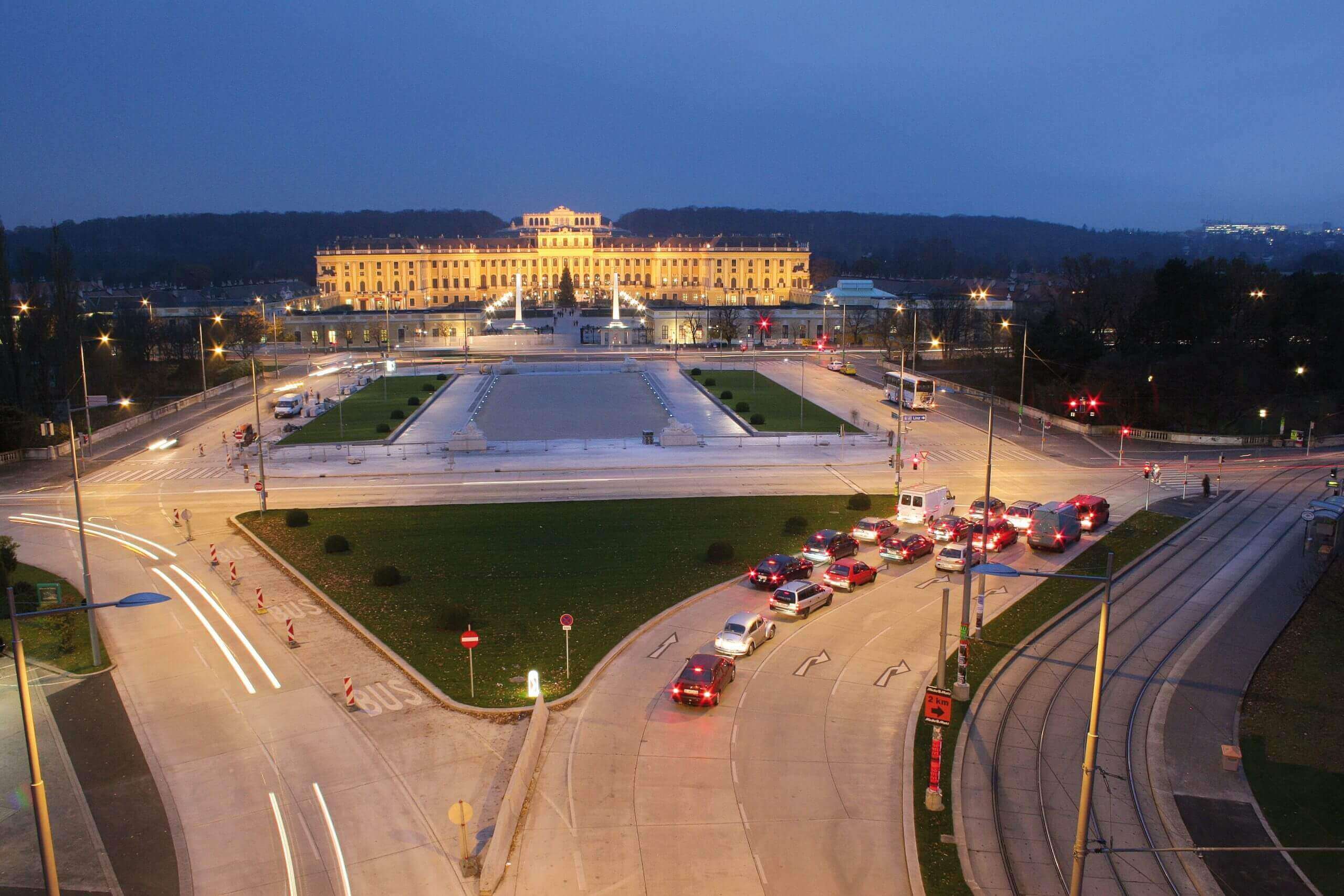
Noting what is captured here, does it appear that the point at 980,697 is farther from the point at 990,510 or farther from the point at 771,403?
the point at 771,403

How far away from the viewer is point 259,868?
14.8m

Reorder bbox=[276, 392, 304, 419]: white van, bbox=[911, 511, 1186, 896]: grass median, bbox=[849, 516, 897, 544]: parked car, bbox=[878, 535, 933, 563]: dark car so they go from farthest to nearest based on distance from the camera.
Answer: bbox=[276, 392, 304, 419]: white van
bbox=[849, 516, 897, 544]: parked car
bbox=[878, 535, 933, 563]: dark car
bbox=[911, 511, 1186, 896]: grass median

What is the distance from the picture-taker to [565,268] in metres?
175

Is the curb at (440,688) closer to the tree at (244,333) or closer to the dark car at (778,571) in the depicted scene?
the dark car at (778,571)

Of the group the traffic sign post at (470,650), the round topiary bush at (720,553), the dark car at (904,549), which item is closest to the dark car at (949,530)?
the dark car at (904,549)

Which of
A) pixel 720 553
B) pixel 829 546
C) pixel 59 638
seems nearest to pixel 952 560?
pixel 829 546

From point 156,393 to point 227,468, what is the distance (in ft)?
114

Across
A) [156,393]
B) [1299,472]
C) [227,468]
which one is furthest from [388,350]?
[1299,472]

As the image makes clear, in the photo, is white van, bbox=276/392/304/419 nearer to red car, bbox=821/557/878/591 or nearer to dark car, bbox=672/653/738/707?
red car, bbox=821/557/878/591

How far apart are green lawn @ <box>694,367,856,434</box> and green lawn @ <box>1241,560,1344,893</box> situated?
3538 cm

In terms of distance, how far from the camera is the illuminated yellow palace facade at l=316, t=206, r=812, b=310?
585ft

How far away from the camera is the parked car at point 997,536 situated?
3259 cm

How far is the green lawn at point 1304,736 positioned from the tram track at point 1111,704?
83.7 inches

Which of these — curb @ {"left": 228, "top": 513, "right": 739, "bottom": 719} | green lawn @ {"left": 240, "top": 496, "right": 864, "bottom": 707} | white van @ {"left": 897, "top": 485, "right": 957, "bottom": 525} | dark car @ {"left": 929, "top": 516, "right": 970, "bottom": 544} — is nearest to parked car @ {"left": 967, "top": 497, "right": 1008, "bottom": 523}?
dark car @ {"left": 929, "top": 516, "right": 970, "bottom": 544}
